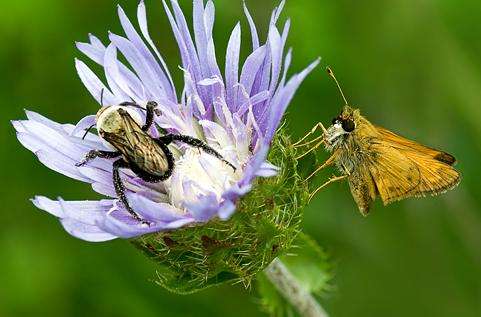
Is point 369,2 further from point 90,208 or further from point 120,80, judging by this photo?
point 90,208

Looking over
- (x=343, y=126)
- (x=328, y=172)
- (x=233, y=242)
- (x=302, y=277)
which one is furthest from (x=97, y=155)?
(x=328, y=172)

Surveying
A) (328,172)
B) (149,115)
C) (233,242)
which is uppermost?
(149,115)

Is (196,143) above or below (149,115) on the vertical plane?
below

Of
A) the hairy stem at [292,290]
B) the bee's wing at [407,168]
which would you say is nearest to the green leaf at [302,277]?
the hairy stem at [292,290]

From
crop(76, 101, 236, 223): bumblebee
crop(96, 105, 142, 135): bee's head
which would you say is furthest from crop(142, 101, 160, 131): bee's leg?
crop(96, 105, 142, 135): bee's head

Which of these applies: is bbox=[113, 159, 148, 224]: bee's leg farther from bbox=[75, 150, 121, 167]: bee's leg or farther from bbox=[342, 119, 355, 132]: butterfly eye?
bbox=[342, 119, 355, 132]: butterfly eye

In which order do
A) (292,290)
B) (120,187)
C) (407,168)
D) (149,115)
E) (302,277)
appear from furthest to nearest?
(302,277), (292,290), (407,168), (149,115), (120,187)

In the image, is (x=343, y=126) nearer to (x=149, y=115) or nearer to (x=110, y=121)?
(x=149, y=115)

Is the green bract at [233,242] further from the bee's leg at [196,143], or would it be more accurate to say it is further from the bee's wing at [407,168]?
the bee's wing at [407,168]
